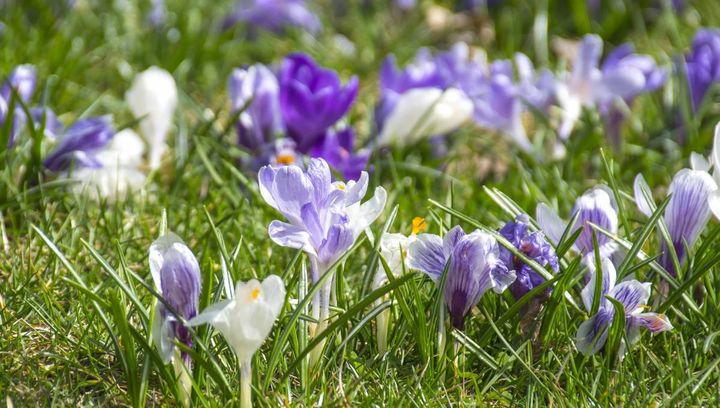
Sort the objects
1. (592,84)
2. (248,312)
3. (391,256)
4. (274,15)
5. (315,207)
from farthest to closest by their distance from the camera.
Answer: (274,15) < (592,84) < (391,256) < (315,207) < (248,312)

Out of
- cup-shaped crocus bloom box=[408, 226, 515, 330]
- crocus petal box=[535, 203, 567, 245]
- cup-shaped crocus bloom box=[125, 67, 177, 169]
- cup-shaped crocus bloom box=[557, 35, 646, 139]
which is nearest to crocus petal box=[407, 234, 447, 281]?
cup-shaped crocus bloom box=[408, 226, 515, 330]

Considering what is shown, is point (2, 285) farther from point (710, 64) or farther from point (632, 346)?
point (710, 64)

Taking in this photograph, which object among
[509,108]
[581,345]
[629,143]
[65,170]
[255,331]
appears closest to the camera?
[255,331]

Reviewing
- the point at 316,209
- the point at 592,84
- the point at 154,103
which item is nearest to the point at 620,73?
the point at 592,84

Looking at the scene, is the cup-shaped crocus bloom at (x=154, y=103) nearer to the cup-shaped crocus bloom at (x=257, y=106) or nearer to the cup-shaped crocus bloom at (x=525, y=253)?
the cup-shaped crocus bloom at (x=257, y=106)

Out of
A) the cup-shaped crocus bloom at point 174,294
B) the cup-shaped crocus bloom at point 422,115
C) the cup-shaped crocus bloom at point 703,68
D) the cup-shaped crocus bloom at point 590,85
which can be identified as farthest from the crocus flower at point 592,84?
the cup-shaped crocus bloom at point 174,294

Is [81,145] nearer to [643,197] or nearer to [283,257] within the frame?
[283,257]

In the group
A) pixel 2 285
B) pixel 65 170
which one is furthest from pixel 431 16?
pixel 2 285
